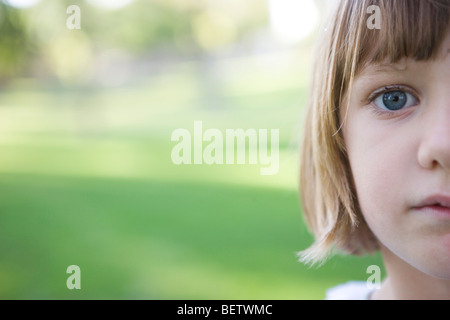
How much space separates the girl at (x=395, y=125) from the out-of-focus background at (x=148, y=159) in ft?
0.95

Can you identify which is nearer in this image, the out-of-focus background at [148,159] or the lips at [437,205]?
the lips at [437,205]

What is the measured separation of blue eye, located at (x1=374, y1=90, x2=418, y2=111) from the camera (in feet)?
2.68

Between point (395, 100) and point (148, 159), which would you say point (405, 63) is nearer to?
point (395, 100)

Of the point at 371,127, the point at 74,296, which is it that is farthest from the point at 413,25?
the point at 74,296

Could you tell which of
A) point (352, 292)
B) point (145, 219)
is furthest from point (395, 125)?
point (145, 219)

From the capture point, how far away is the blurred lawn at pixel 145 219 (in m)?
3.10

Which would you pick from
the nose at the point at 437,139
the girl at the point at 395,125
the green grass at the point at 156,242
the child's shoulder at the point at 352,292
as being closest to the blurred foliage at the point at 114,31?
the green grass at the point at 156,242

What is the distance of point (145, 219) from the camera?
15.3 feet

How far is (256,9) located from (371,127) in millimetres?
13965

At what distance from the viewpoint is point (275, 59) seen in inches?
559

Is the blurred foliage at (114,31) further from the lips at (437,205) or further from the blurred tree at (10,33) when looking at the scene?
the lips at (437,205)

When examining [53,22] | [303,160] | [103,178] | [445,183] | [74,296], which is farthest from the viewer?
[53,22]

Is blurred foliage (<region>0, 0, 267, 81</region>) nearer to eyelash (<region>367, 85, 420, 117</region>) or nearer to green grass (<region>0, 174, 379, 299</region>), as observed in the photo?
green grass (<region>0, 174, 379, 299</region>)

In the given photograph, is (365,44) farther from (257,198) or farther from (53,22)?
A: (53,22)
